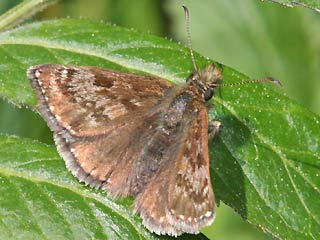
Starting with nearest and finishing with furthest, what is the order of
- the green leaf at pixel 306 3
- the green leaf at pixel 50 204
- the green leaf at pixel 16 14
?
the green leaf at pixel 50 204
the green leaf at pixel 306 3
the green leaf at pixel 16 14

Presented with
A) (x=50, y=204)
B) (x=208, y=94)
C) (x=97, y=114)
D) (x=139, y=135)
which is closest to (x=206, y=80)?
(x=208, y=94)

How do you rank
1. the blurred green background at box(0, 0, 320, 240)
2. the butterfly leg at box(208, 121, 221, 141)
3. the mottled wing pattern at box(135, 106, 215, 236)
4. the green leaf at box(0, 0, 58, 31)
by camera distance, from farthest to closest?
the blurred green background at box(0, 0, 320, 240) < the green leaf at box(0, 0, 58, 31) < the butterfly leg at box(208, 121, 221, 141) < the mottled wing pattern at box(135, 106, 215, 236)

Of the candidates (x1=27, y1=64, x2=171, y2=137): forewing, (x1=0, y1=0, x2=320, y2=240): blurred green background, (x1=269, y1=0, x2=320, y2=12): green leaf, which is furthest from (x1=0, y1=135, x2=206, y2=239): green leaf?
(x1=0, y1=0, x2=320, y2=240): blurred green background

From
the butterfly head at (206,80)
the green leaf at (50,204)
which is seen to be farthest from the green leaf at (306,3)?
the green leaf at (50,204)

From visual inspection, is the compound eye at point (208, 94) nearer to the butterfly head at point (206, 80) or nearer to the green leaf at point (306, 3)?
the butterfly head at point (206, 80)

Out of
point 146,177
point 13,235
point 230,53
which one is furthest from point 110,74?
point 230,53

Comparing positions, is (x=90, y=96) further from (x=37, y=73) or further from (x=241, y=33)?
(x=241, y=33)

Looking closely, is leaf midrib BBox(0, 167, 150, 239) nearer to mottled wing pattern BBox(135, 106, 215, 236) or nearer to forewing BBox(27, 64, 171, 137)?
mottled wing pattern BBox(135, 106, 215, 236)

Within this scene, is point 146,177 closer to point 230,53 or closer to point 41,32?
point 41,32
